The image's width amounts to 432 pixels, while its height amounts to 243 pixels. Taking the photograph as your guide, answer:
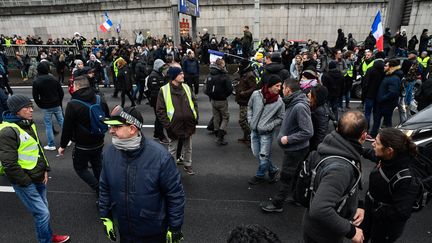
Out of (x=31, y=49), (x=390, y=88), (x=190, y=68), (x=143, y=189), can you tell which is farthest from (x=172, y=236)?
(x=31, y=49)

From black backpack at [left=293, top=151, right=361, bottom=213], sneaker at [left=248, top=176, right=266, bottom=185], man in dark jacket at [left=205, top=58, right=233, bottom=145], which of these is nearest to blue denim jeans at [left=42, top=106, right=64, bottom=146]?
man in dark jacket at [left=205, top=58, right=233, bottom=145]

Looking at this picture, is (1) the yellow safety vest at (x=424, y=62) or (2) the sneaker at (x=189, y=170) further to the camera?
(1) the yellow safety vest at (x=424, y=62)

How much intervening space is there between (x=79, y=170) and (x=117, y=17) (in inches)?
971

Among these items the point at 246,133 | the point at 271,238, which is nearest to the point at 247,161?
the point at 246,133

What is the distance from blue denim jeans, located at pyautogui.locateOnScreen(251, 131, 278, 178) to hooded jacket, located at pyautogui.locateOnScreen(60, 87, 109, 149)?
2454 millimetres

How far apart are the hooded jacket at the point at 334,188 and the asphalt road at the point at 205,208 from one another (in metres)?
1.61

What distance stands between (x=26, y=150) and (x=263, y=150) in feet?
10.6

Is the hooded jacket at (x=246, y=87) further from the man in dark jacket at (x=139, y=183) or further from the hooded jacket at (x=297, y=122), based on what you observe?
the man in dark jacket at (x=139, y=183)

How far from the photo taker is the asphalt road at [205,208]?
160 inches

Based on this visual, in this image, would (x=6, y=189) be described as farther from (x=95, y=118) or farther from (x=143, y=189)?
(x=143, y=189)

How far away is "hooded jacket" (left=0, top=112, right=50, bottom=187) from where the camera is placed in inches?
125

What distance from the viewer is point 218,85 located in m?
6.70

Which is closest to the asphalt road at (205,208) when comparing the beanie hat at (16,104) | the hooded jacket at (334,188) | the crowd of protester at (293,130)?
the crowd of protester at (293,130)

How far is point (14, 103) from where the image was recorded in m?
3.38
